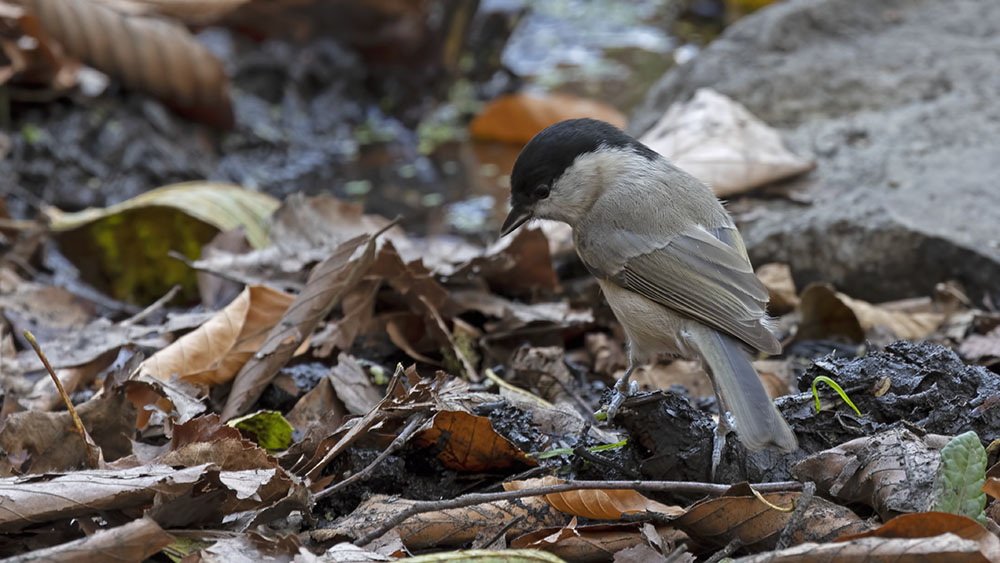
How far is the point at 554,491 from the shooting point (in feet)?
8.04

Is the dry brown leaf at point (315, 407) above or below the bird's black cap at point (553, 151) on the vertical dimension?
below

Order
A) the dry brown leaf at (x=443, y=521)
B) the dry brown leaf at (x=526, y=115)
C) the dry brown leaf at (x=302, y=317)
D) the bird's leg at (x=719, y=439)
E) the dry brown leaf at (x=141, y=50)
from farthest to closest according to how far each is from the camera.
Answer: the dry brown leaf at (x=526, y=115)
the dry brown leaf at (x=141, y=50)
the dry brown leaf at (x=302, y=317)
the bird's leg at (x=719, y=439)
the dry brown leaf at (x=443, y=521)

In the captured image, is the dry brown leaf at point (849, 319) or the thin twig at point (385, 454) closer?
the thin twig at point (385, 454)

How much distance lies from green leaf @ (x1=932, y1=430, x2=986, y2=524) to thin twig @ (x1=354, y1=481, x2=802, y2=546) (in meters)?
0.35

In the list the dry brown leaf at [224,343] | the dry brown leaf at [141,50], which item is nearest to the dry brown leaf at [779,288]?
the dry brown leaf at [224,343]

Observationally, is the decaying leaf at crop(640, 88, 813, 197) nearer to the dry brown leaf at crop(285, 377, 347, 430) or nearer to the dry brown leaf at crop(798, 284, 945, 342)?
the dry brown leaf at crop(798, 284, 945, 342)

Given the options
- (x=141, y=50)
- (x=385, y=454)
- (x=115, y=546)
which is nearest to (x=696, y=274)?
(x=385, y=454)

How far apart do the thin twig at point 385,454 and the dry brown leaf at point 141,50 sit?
4154mm

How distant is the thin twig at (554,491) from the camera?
2418 mm

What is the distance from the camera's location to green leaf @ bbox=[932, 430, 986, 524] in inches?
89.3

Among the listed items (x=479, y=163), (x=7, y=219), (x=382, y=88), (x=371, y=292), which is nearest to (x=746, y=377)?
(x=371, y=292)

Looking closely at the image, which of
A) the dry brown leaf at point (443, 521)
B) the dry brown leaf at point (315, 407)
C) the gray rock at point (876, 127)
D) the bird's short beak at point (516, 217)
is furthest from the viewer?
the gray rock at point (876, 127)

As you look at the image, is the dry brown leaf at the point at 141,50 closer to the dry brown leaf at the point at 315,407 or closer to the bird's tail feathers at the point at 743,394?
the dry brown leaf at the point at 315,407

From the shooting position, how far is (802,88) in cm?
598
